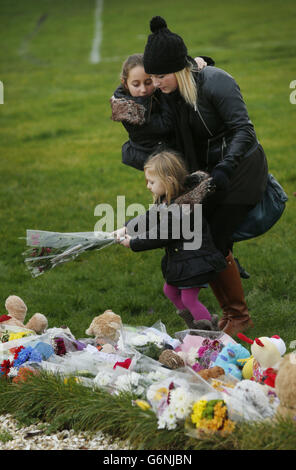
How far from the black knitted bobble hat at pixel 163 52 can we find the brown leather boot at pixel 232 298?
143 centimetres

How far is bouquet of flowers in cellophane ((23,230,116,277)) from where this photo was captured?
4.69 meters

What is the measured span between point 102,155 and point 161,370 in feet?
22.9

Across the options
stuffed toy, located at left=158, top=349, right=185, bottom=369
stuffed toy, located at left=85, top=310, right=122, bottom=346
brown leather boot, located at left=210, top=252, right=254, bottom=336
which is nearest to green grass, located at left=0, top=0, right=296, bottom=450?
brown leather boot, located at left=210, top=252, right=254, bottom=336

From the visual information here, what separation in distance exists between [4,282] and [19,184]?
325cm

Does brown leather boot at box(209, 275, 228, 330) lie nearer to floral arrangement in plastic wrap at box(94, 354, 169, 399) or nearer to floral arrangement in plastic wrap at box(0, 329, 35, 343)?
floral arrangement in plastic wrap at box(94, 354, 169, 399)

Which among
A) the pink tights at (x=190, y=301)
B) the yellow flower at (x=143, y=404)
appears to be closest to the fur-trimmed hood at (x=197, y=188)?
the pink tights at (x=190, y=301)

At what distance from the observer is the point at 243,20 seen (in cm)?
2188

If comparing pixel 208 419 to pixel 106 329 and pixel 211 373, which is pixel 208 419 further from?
pixel 106 329

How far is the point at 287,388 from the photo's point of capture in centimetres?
307

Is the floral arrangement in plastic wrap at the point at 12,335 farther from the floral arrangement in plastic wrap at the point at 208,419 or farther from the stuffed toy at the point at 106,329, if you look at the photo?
the floral arrangement in plastic wrap at the point at 208,419

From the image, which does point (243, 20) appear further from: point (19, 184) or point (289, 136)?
point (19, 184)
